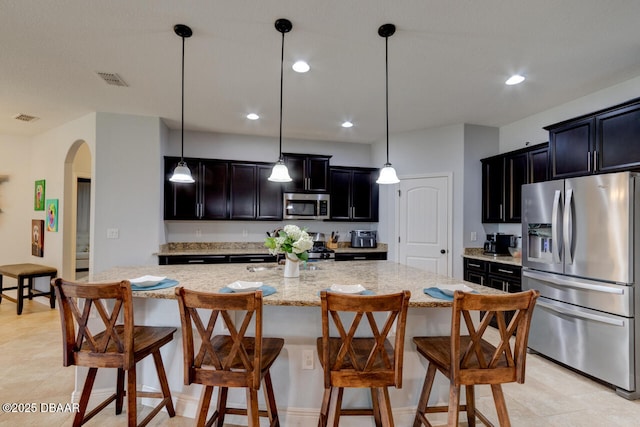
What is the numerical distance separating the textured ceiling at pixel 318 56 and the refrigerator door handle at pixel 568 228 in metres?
1.20

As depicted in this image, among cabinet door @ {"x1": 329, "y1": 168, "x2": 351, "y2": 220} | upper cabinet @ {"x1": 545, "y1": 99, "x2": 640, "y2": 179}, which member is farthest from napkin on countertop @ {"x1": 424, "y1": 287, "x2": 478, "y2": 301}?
cabinet door @ {"x1": 329, "y1": 168, "x2": 351, "y2": 220}

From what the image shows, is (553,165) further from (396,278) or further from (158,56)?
(158,56)

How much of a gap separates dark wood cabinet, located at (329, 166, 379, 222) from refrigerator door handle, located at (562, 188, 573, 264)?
279 centimetres

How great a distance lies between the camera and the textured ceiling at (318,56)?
2.09m

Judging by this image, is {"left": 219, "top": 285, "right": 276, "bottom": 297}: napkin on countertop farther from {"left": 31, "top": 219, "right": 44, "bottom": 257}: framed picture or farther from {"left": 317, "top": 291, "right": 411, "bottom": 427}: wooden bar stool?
{"left": 31, "top": 219, "right": 44, "bottom": 257}: framed picture

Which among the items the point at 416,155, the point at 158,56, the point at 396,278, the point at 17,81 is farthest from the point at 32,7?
the point at 416,155

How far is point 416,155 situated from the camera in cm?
475

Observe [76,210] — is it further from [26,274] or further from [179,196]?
[179,196]

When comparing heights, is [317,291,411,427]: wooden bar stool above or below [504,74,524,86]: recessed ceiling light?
below

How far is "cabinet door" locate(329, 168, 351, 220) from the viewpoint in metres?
5.20

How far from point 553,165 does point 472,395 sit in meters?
2.56

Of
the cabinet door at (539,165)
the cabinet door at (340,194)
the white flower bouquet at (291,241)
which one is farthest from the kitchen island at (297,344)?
the cabinet door at (340,194)

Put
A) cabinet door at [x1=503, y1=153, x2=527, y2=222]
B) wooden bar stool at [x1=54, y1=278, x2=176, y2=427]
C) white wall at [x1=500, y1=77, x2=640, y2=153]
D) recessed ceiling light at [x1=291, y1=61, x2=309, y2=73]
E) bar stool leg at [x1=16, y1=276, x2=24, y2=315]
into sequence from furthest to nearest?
bar stool leg at [x1=16, y1=276, x2=24, y2=315], cabinet door at [x1=503, y1=153, x2=527, y2=222], white wall at [x1=500, y1=77, x2=640, y2=153], recessed ceiling light at [x1=291, y1=61, x2=309, y2=73], wooden bar stool at [x1=54, y1=278, x2=176, y2=427]

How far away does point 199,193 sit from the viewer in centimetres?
464
